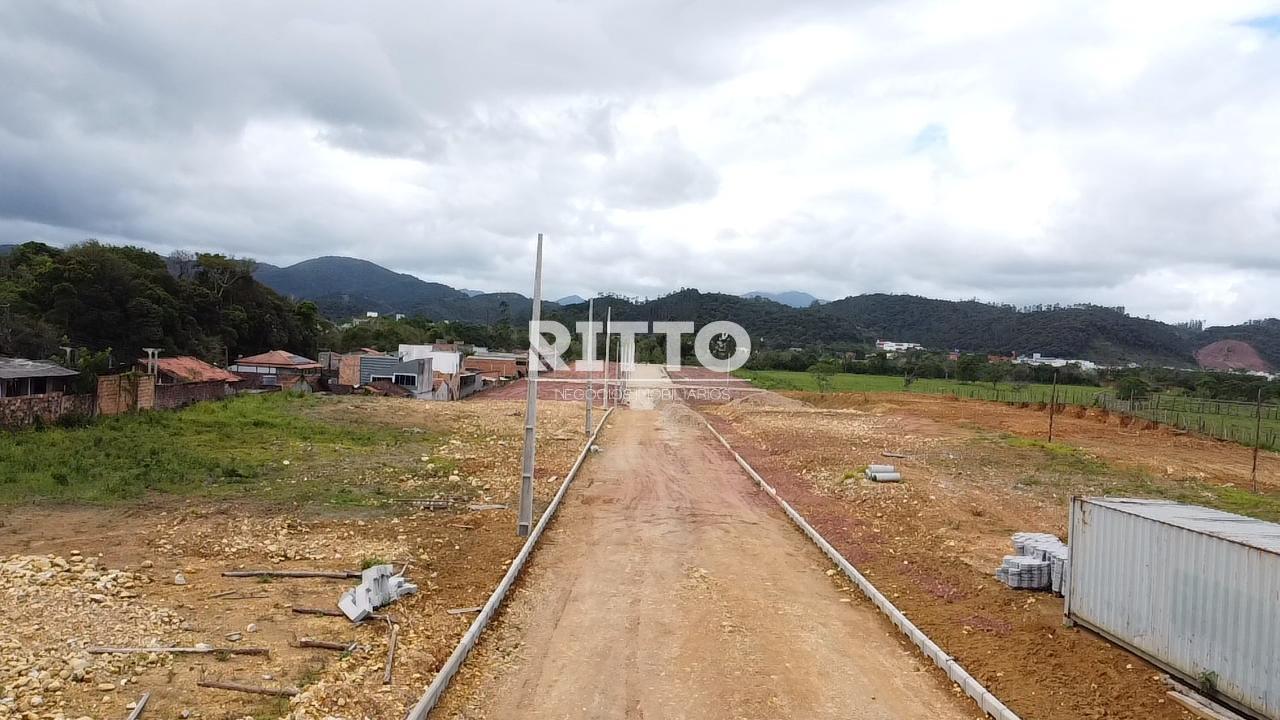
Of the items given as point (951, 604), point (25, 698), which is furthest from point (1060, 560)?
point (25, 698)

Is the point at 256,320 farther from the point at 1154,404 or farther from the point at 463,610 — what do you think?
the point at 1154,404

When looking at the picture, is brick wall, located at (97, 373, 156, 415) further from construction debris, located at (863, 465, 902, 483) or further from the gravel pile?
construction debris, located at (863, 465, 902, 483)

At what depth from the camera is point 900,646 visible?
314 inches

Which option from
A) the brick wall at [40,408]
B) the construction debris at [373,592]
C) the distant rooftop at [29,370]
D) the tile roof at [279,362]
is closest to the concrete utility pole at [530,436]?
the construction debris at [373,592]

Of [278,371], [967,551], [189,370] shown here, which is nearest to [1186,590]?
[967,551]

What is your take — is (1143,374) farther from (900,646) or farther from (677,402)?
(900,646)

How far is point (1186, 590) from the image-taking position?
6766 millimetres

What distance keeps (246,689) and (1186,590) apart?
26.3ft

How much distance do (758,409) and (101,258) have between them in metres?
38.3

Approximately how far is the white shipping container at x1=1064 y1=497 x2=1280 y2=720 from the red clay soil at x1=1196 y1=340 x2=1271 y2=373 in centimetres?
12435

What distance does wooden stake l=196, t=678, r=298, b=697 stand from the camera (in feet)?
20.0

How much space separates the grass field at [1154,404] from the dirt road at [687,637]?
94.6 ft

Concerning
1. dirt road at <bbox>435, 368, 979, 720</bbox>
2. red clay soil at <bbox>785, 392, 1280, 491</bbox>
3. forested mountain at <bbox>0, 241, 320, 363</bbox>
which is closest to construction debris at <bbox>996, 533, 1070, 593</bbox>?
dirt road at <bbox>435, 368, 979, 720</bbox>

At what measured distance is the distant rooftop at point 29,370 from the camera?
21219 mm
